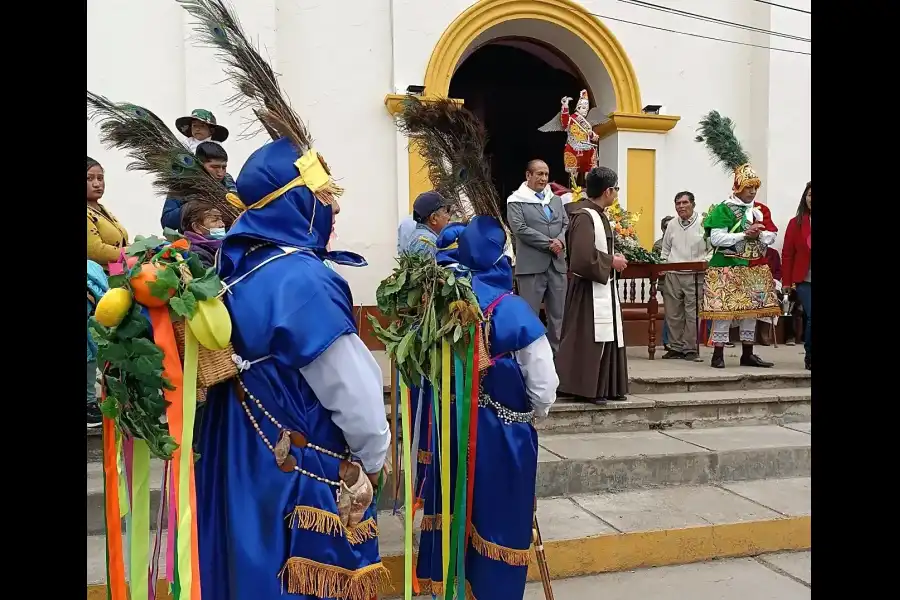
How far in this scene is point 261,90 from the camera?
2.18 meters

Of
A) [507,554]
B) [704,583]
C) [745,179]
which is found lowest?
[704,583]

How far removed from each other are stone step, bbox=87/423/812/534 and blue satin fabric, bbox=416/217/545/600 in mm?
1536

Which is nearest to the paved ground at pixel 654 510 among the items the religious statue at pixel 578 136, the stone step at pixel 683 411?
the stone step at pixel 683 411

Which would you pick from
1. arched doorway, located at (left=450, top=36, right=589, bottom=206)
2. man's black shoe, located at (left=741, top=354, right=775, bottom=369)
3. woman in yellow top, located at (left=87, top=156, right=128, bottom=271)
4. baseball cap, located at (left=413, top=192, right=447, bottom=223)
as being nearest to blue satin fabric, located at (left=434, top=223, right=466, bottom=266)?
baseball cap, located at (left=413, top=192, right=447, bottom=223)

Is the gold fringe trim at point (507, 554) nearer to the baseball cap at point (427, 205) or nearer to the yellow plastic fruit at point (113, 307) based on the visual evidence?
the yellow plastic fruit at point (113, 307)

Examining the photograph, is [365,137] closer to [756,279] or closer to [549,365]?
[756,279]

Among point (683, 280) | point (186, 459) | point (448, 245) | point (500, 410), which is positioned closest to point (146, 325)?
point (186, 459)

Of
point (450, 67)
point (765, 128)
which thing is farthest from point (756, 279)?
point (450, 67)

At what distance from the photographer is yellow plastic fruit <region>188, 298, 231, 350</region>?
190 cm

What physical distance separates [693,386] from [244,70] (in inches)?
207

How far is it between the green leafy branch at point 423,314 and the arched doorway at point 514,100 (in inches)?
350

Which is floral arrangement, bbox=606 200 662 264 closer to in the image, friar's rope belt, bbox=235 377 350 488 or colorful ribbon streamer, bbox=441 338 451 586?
colorful ribbon streamer, bbox=441 338 451 586

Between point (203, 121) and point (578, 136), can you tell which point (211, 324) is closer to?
point (203, 121)

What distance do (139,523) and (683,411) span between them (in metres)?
4.75
